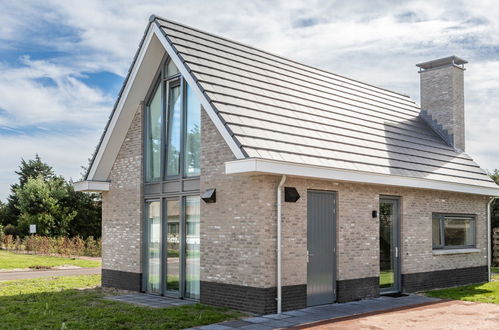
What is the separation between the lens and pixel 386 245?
48.3 ft

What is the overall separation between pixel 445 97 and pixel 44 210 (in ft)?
90.4

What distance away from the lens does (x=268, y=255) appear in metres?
11.5

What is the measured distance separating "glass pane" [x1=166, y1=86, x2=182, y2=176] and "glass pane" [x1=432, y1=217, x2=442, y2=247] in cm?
750

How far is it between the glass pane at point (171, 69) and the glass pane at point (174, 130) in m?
0.36

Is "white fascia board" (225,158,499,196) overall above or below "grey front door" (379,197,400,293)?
above

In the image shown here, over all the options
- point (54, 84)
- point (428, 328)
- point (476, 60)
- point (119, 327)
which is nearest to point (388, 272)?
point (428, 328)

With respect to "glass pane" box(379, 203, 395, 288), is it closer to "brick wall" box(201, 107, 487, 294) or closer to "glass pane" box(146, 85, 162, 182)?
"brick wall" box(201, 107, 487, 294)

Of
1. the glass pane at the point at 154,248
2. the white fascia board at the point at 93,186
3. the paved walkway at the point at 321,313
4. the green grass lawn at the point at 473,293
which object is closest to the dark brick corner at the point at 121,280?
the glass pane at the point at 154,248

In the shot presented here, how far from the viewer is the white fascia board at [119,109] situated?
1417 centimetres

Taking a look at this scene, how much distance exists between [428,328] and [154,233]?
7.17 metres

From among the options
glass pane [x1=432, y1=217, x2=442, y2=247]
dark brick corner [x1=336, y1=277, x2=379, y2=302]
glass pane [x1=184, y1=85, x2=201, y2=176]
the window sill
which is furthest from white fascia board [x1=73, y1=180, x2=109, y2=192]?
the window sill

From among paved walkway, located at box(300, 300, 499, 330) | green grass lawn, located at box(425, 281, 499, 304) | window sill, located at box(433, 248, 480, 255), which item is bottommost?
green grass lawn, located at box(425, 281, 499, 304)

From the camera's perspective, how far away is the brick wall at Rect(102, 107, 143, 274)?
15.1m

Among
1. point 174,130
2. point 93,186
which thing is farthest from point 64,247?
point 174,130
